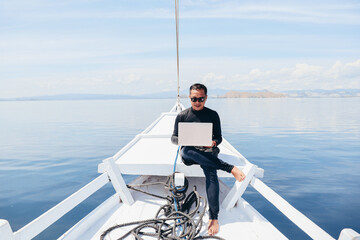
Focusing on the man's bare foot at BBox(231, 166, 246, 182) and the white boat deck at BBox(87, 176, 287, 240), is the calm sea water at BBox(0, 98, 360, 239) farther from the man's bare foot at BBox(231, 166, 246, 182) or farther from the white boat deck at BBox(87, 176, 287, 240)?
the man's bare foot at BBox(231, 166, 246, 182)

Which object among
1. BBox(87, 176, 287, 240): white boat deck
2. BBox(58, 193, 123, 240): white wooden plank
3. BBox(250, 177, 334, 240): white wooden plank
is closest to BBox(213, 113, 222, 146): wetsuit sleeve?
BBox(250, 177, 334, 240): white wooden plank

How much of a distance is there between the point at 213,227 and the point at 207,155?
80 cm

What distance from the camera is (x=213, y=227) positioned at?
2340 mm

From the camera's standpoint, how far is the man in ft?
8.34

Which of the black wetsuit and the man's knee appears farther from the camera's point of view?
the man's knee

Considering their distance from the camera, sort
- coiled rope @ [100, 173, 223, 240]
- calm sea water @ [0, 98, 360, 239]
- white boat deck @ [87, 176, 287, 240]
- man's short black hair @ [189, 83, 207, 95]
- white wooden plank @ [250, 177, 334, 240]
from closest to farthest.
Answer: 1. white wooden plank @ [250, 177, 334, 240]
2. coiled rope @ [100, 173, 223, 240]
3. white boat deck @ [87, 176, 287, 240]
4. man's short black hair @ [189, 83, 207, 95]
5. calm sea water @ [0, 98, 360, 239]

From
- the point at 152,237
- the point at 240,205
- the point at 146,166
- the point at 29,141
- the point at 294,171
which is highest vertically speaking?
the point at 146,166

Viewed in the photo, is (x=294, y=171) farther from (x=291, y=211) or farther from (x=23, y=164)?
(x=23, y=164)

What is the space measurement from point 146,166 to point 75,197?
1.03m

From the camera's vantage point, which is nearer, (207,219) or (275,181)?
(207,219)

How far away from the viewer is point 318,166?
795cm

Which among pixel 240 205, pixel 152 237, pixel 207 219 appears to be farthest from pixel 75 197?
pixel 240 205

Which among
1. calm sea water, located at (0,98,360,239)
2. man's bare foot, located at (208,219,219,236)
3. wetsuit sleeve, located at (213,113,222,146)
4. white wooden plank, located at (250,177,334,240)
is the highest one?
wetsuit sleeve, located at (213,113,222,146)

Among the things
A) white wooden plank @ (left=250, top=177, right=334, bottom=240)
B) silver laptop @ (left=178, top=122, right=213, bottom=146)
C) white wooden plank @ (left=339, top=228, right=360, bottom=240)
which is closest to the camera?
white wooden plank @ (left=339, top=228, right=360, bottom=240)
